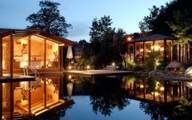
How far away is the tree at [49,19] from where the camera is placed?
45094mm

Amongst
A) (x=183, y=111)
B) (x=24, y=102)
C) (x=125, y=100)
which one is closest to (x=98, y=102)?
(x=125, y=100)

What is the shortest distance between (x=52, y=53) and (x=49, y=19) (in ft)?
63.4

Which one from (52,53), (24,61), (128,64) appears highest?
(52,53)

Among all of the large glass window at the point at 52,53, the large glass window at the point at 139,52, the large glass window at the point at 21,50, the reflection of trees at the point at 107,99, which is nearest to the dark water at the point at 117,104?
the reflection of trees at the point at 107,99

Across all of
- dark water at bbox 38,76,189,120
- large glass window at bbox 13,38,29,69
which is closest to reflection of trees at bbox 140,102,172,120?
dark water at bbox 38,76,189,120

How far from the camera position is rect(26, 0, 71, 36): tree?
1775 inches

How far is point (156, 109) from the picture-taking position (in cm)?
977

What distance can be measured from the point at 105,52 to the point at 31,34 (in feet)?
20.5

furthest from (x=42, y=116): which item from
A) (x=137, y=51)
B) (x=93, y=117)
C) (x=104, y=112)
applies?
(x=137, y=51)

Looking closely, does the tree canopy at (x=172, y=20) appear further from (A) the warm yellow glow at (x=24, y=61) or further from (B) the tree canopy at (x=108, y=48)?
(A) the warm yellow glow at (x=24, y=61)

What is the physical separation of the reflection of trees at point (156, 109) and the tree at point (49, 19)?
3474 centimetres

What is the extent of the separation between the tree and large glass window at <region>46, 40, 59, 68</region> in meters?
18.4

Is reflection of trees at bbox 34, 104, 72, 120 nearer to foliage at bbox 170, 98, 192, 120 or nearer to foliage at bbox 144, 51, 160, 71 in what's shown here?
foliage at bbox 170, 98, 192, 120

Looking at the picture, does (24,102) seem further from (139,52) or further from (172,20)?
(139,52)
